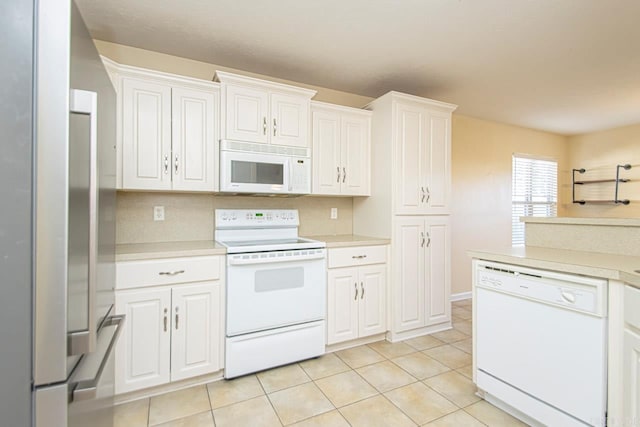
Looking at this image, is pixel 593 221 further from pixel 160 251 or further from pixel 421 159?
pixel 160 251

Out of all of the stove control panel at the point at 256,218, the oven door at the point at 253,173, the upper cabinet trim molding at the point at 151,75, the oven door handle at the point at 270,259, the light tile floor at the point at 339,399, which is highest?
the upper cabinet trim molding at the point at 151,75

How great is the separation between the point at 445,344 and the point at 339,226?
5.02 ft

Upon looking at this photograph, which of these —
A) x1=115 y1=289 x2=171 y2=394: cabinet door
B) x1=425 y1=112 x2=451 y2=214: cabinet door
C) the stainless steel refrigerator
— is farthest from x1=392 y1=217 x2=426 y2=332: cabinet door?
the stainless steel refrigerator

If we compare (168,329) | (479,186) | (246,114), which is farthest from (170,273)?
(479,186)

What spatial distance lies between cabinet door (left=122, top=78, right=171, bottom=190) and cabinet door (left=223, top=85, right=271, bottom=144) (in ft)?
1.43

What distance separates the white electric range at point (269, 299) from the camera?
2238mm

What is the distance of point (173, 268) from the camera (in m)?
2.07

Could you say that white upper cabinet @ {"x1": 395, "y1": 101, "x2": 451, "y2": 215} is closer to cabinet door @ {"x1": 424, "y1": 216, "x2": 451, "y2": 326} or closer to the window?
cabinet door @ {"x1": 424, "y1": 216, "x2": 451, "y2": 326}

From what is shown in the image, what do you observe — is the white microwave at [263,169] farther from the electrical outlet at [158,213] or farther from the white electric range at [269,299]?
the electrical outlet at [158,213]

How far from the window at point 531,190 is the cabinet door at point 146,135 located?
4.78 metres

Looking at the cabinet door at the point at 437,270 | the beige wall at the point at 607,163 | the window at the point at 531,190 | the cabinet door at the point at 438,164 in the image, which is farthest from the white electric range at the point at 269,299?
the beige wall at the point at 607,163

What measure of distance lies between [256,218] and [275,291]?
752 millimetres

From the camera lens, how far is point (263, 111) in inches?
101

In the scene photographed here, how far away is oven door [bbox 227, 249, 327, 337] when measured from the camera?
2238 millimetres
